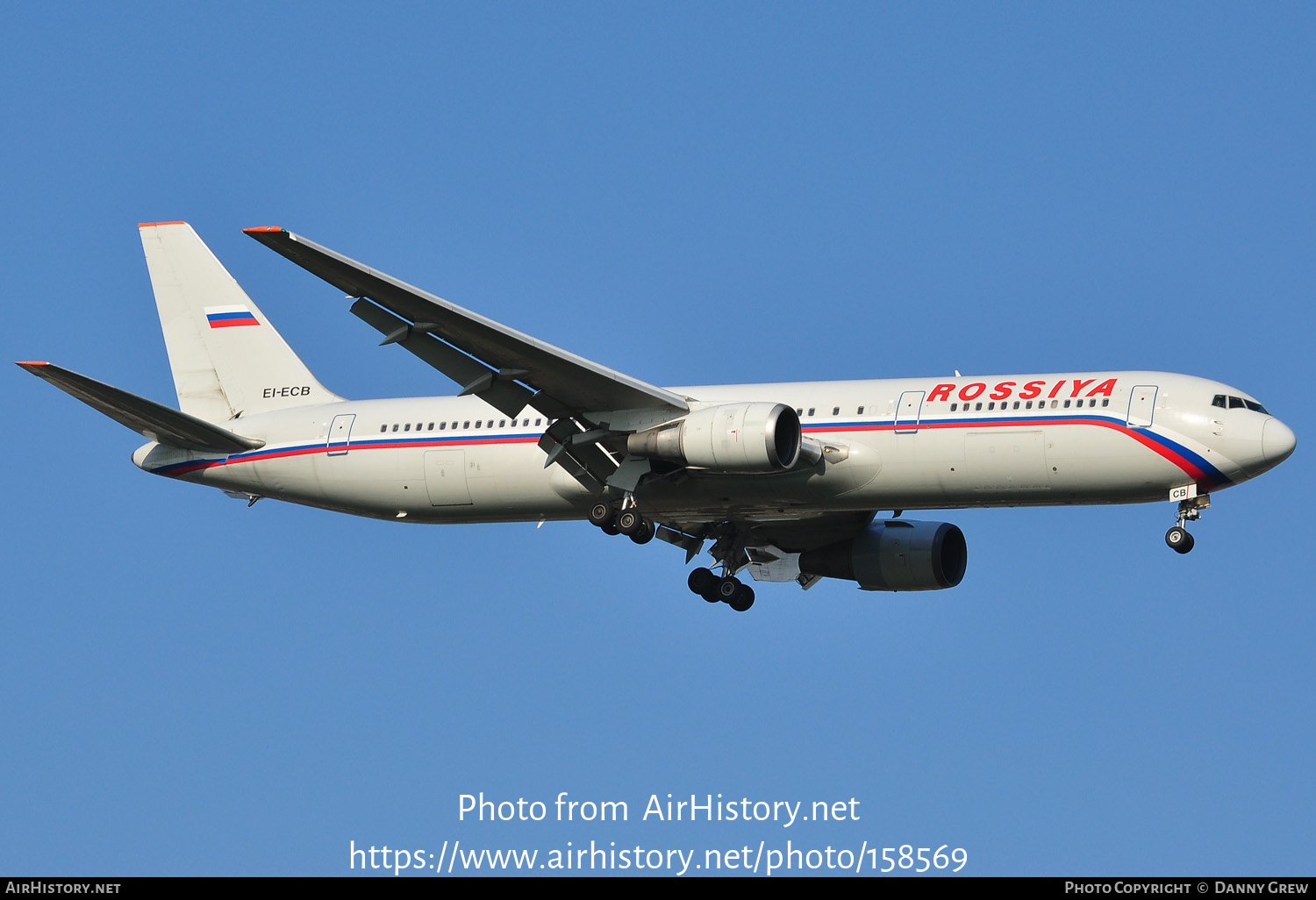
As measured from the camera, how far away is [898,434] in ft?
125

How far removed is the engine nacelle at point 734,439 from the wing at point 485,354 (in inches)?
31.5

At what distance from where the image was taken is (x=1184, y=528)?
37250mm

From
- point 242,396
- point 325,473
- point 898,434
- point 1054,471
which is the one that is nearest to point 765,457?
point 898,434

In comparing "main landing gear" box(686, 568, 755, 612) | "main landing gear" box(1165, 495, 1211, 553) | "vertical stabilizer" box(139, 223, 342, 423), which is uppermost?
"vertical stabilizer" box(139, 223, 342, 423)

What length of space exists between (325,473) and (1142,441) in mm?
18739

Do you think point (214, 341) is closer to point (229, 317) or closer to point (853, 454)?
point (229, 317)

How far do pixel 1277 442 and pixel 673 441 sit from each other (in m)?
12.4

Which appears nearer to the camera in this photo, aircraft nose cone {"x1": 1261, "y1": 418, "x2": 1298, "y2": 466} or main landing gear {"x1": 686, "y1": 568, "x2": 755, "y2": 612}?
aircraft nose cone {"x1": 1261, "y1": 418, "x2": 1298, "y2": 466}

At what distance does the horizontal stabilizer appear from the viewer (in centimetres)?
3869

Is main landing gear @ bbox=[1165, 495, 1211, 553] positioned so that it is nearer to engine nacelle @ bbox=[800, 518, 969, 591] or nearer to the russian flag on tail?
engine nacelle @ bbox=[800, 518, 969, 591]

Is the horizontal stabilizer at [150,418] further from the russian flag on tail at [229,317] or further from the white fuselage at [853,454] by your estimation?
the russian flag on tail at [229,317]

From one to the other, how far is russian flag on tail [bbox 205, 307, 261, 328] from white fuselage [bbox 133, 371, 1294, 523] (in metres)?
3.70

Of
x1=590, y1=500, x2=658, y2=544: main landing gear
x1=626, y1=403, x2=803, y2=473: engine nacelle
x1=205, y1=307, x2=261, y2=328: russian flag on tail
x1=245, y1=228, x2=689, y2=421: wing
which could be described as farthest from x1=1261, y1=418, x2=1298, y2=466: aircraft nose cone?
x1=205, y1=307, x2=261, y2=328: russian flag on tail

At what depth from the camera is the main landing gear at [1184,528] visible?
3719cm
